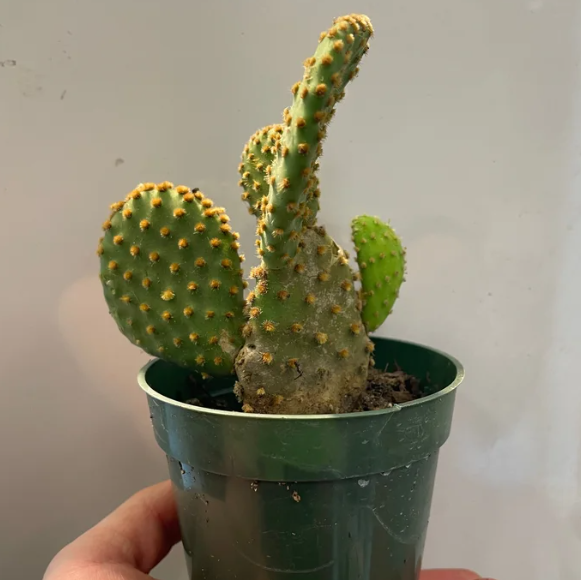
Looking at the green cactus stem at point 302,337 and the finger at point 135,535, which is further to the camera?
the finger at point 135,535

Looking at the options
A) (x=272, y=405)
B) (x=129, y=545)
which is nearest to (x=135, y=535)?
(x=129, y=545)

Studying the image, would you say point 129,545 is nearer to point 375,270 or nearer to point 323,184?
point 375,270

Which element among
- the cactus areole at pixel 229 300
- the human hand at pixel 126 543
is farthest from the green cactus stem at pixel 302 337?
the human hand at pixel 126 543

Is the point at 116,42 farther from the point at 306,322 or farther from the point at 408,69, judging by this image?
the point at 306,322

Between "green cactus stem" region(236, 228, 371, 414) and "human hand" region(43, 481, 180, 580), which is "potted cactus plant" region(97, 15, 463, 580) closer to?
"green cactus stem" region(236, 228, 371, 414)

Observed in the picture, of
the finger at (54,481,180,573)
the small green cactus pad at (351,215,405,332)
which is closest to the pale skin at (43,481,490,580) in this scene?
the finger at (54,481,180,573)

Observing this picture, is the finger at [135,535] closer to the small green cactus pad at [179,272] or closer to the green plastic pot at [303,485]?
the green plastic pot at [303,485]
